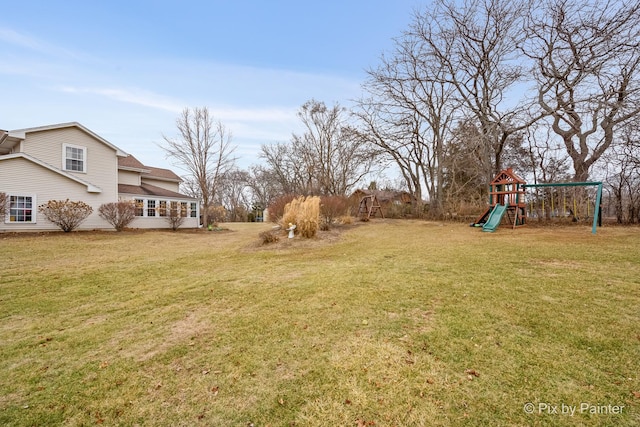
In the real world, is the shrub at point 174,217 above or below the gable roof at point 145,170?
below

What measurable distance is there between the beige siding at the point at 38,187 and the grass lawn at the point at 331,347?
941 cm

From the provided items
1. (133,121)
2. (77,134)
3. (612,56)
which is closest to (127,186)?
(77,134)

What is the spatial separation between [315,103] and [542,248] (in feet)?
78.1

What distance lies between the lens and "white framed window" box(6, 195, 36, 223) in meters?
11.1

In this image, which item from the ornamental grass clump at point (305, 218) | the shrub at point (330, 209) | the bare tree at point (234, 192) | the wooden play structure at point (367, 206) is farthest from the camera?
the bare tree at point (234, 192)

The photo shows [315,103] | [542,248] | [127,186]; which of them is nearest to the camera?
[542,248]

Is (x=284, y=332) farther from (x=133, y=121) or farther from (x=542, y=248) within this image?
(x=133, y=121)

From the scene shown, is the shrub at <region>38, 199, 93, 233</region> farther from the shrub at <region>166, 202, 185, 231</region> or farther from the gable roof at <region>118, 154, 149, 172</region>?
the gable roof at <region>118, 154, 149, 172</region>

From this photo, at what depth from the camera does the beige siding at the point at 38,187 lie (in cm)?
1096

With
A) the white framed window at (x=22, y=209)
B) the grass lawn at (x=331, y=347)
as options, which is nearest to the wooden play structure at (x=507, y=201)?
the grass lawn at (x=331, y=347)

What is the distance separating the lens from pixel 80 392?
1.92 meters

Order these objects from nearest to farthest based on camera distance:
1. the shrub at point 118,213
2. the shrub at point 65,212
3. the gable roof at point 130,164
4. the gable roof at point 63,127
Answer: the shrub at point 65,212 < the gable roof at point 63,127 < the shrub at point 118,213 < the gable roof at point 130,164

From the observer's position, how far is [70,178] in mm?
12516

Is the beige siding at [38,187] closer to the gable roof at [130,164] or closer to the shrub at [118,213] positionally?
the shrub at [118,213]
